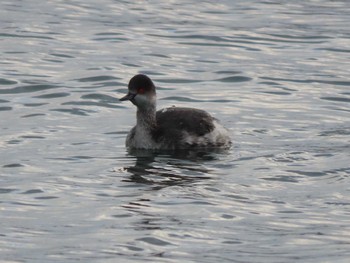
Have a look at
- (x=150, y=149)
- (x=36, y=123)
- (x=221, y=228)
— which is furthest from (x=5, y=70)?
(x=221, y=228)

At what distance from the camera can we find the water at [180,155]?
13469mm

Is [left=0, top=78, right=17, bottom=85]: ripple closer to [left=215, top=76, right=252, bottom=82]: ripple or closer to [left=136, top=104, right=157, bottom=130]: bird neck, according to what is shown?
[left=215, top=76, right=252, bottom=82]: ripple

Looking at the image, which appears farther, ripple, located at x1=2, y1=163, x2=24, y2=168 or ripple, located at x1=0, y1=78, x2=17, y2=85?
ripple, located at x1=0, y1=78, x2=17, y2=85

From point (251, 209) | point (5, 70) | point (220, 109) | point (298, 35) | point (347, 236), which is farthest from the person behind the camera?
point (298, 35)

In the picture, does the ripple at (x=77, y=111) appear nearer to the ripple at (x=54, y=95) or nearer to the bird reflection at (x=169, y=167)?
the ripple at (x=54, y=95)

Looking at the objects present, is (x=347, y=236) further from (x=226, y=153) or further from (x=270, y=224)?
(x=226, y=153)

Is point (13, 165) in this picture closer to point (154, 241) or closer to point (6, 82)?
point (154, 241)

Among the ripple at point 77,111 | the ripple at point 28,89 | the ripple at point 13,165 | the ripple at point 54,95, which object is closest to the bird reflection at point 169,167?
the ripple at point 13,165

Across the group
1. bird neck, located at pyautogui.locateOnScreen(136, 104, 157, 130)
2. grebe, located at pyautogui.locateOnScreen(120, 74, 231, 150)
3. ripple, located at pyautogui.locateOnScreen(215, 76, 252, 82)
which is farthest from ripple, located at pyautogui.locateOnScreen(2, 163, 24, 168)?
ripple, located at pyautogui.locateOnScreen(215, 76, 252, 82)

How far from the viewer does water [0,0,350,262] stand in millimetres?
13469

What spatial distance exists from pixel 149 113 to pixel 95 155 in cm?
144

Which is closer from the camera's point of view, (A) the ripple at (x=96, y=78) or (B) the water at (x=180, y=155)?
(B) the water at (x=180, y=155)

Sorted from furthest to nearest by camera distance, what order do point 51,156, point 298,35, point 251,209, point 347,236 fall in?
point 298,35, point 51,156, point 251,209, point 347,236

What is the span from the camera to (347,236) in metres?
13.5
